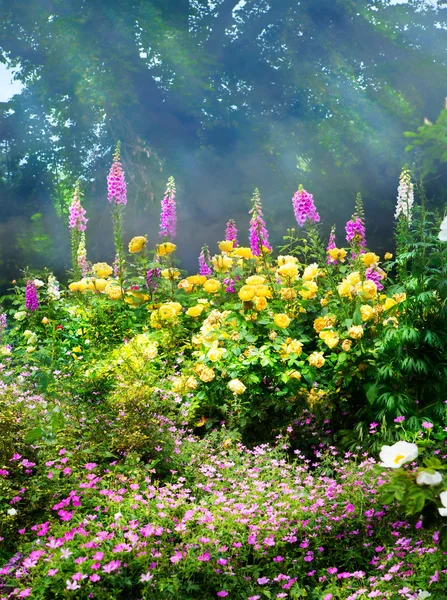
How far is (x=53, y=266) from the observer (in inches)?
521

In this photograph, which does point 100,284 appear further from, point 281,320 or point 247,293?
point 281,320

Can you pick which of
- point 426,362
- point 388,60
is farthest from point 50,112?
point 426,362

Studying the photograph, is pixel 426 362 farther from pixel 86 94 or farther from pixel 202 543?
pixel 86 94

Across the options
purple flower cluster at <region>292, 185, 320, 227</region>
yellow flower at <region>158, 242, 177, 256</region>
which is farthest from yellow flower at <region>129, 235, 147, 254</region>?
purple flower cluster at <region>292, 185, 320, 227</region>

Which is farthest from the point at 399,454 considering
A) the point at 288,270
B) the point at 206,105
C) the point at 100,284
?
the point at 206,105

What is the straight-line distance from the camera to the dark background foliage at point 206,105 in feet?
43.8

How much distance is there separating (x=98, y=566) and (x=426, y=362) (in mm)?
2472

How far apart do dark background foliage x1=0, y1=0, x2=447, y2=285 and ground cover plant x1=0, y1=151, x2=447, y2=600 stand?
812 centimetres

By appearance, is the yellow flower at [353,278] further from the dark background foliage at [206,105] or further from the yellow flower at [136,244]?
the dark background foliage at [206,105]

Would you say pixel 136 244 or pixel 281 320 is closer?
pixel 281 320

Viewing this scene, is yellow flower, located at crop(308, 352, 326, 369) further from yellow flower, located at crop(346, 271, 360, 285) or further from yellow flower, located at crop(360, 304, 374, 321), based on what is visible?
yellow flower, located at crop(346, 271, 360, 285)

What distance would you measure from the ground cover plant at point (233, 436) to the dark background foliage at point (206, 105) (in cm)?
812

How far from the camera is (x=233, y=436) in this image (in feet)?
11.7

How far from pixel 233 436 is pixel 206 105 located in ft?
38.0
